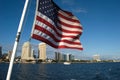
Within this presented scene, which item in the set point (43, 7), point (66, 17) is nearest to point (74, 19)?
point (66, 17)

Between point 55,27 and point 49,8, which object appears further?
point 55,27

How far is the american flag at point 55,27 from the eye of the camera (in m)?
12.3

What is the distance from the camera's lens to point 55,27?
13.8 m

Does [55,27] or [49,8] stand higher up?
[49,8]

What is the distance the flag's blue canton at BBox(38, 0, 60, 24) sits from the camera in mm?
12375

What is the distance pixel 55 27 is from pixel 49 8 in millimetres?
1251

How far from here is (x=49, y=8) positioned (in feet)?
43.1

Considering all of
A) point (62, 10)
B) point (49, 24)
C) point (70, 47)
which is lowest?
point (70, 47)

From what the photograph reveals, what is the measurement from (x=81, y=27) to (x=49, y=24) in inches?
99.0

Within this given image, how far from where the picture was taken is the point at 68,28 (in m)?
14.6

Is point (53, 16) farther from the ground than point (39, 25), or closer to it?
farther from the ground

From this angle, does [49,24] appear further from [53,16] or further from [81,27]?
[81,27]

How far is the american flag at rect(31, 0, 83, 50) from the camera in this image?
40.4 feet

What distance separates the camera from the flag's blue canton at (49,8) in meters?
12.4
